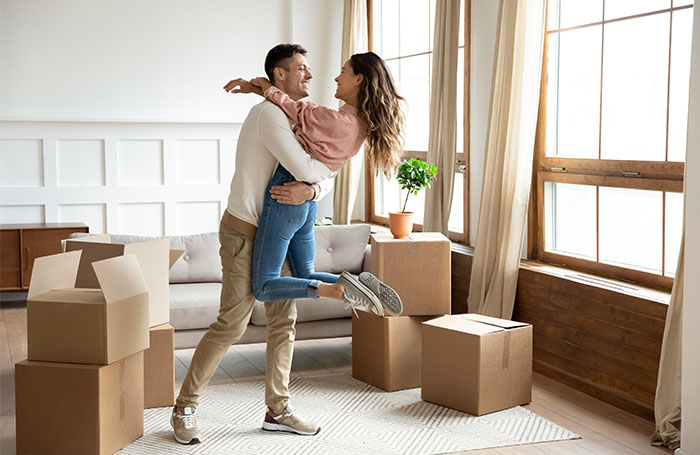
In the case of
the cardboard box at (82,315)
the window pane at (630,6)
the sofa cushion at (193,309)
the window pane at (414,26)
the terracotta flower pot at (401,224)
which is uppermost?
the window pane at (414,26)

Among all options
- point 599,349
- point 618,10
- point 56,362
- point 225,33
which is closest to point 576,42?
point 618,10

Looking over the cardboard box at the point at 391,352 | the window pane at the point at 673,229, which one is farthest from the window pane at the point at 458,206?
the window pane at the point at 673,229

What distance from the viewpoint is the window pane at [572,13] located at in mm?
3895

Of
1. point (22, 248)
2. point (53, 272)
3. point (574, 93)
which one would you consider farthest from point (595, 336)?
point (22, 248)

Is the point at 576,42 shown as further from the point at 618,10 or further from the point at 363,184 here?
the point at 363,184

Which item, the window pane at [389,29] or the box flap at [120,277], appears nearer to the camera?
the box flap at [120,277]

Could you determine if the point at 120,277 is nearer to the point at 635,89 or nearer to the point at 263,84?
the point at 263,84

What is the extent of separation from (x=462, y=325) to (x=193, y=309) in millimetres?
1333

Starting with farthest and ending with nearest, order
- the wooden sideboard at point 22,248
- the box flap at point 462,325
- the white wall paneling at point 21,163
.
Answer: the white wall paneling at point 21,163 < the wooden sideboard at point 22,248 < the box flap at point 462,325

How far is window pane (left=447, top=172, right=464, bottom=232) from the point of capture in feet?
17.2

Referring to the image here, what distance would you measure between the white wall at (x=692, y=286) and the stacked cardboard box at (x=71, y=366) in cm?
202

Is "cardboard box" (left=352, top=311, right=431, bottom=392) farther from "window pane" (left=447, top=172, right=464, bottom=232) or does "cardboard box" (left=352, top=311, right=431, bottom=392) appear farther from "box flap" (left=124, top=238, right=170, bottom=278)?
"window pane" (left=447, top=172, right=464, bottom=232)

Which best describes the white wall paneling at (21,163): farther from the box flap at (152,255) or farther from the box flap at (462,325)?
the box flap at (462,325)

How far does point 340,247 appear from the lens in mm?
4555
